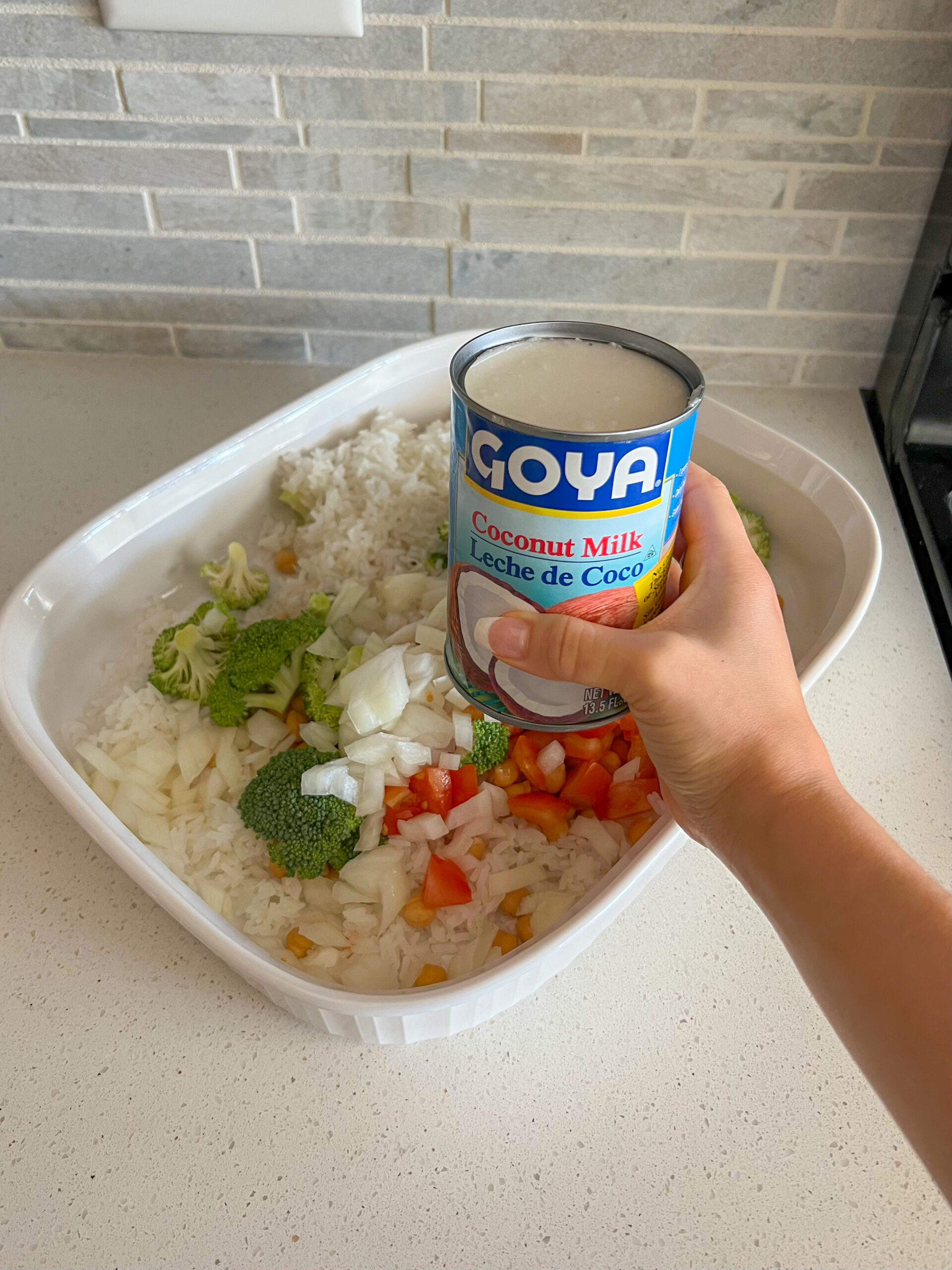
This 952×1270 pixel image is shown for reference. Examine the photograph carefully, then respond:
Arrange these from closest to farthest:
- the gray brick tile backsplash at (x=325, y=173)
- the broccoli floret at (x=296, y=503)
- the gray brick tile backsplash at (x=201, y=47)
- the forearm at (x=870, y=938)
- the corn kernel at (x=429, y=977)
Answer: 1. the forearm at (x=870, y=938)
2. the corn kernel at (x=429, y=977)
3. the broccoli floret at (x=296, y=503)
4. the gray brick tile backsplash at (x=201, y=47)
5. the gray brick tile backsplash at (x=325, y=173)

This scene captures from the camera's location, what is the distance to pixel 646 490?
0.64 metres

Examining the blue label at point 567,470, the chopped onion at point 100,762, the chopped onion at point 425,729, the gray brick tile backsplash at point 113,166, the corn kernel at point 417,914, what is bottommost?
the corn kernel at point 417,914

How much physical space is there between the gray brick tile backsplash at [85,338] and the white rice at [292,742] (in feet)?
1.98

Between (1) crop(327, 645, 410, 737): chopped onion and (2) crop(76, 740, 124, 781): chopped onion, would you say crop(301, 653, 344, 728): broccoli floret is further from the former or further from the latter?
(2) crop(76, 740, 124, 781): chopped onion

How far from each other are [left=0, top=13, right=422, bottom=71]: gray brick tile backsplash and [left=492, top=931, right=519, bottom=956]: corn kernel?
1.22 m

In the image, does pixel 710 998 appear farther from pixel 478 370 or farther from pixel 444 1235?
pixel 478 370

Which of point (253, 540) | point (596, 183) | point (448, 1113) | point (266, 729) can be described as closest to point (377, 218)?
point (596, 183)

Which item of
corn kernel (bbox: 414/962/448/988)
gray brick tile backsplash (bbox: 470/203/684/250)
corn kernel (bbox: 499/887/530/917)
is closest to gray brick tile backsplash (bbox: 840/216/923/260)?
gray brick tile backsplash (bbox: 470/203/684/250)

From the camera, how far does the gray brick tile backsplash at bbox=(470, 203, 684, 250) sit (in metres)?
1.48

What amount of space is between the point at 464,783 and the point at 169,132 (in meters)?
1.16

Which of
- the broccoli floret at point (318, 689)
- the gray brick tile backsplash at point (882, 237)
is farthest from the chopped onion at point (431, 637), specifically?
the gray brick tile backsplash at point (882, 237)

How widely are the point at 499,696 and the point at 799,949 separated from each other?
0.29 meters

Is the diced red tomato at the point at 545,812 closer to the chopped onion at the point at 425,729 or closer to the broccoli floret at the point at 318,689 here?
the chopped onion at the point at 425,729

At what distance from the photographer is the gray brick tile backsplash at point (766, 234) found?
148 cm
